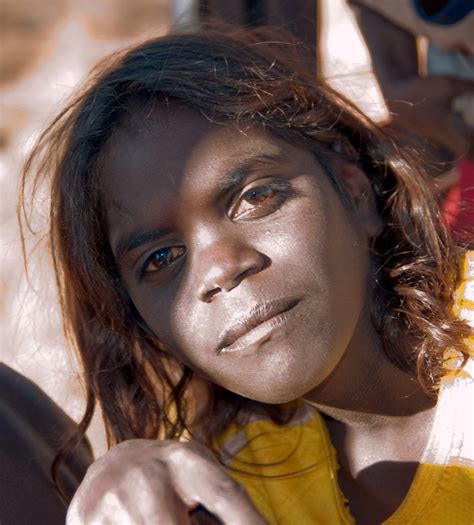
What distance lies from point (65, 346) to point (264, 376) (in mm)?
529

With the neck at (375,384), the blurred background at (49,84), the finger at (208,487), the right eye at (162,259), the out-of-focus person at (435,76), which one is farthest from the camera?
the out-of-focus person at (435,76)

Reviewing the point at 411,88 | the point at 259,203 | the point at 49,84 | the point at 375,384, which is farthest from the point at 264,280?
the point at 49,84

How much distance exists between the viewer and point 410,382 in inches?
55.2

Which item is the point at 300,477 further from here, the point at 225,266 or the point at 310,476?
the point at 225,266

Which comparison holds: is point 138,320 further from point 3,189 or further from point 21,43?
point 21,43

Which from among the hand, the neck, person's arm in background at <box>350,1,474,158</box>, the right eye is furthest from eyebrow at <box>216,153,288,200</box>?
person's arm in background at <box>350,1,474,158</box>

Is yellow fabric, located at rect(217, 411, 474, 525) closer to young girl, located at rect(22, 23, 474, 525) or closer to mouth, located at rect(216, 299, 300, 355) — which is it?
young girl, located at rect(22, 23, 474, 525)

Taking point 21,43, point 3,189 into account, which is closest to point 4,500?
point 3,189

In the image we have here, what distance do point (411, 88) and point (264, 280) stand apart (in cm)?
95

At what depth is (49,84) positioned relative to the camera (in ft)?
9.00

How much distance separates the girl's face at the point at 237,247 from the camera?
1.20m

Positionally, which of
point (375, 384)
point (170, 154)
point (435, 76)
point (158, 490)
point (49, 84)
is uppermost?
point (170, 154)

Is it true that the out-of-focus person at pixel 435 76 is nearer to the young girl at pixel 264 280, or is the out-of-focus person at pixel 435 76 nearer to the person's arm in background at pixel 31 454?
the young girl at pixel 264 280

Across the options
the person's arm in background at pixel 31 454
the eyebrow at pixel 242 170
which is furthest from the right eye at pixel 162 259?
the person's arm in background at pixel 31 454
